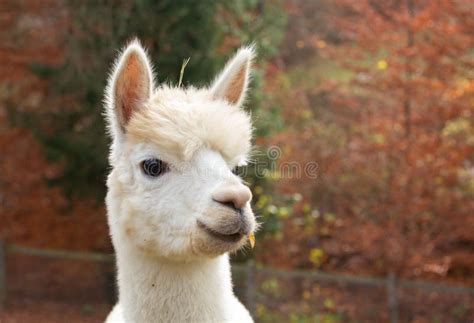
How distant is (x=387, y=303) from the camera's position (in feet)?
29.7

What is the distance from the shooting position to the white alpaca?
10.2 ft

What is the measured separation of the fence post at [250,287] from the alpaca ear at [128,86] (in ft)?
19.9

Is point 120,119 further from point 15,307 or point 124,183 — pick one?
point 15,307

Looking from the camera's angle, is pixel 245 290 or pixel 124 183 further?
pixel 245 290

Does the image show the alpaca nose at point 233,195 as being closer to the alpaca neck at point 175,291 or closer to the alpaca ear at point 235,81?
the alpaca neck at point 175,291

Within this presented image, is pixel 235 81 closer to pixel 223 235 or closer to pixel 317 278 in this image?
pixel 223 235

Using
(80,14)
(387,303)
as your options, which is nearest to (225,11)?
(80,14)

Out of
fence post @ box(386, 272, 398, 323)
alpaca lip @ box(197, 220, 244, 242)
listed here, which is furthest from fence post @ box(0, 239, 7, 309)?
alpaca lip @ box(197, 220, 244, 242)

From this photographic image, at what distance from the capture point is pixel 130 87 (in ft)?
11.5

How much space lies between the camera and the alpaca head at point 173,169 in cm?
306

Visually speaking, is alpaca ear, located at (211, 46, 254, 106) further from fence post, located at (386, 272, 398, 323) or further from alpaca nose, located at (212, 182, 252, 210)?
fence post, located at (386, 272, 398, 323)

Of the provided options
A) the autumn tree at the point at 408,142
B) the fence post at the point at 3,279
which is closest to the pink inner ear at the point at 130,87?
the autumn tree at the point at 408,142

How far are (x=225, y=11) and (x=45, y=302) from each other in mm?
6060

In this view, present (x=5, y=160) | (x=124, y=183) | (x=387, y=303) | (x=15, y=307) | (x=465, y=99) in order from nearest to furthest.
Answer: (x=124, y=183)
(x=465, y=99)
(x=387, y=303)
(x=5, y=160)
(x=15, y=307)
